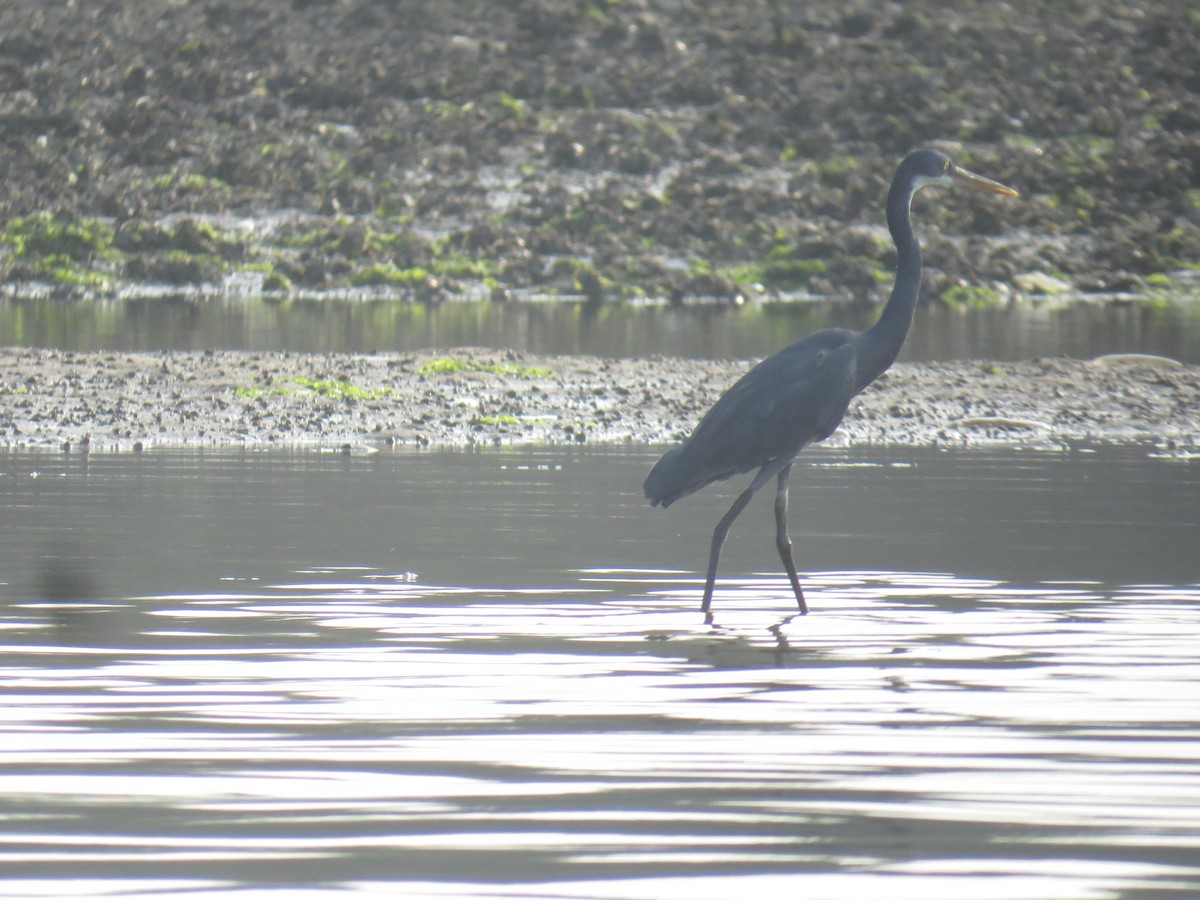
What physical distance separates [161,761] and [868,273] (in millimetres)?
31027

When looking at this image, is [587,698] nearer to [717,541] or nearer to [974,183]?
[717,541]

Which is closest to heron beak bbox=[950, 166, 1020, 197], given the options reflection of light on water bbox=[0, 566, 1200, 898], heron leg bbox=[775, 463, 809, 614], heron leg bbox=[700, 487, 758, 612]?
heron leg bbox=[775, 463, 809, 614]

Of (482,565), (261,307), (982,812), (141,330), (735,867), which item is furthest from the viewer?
(261,307)

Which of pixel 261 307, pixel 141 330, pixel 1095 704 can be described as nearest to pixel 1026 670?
pixel 1095 704

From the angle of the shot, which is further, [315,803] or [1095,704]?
[1095,704]

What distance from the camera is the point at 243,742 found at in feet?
20.7

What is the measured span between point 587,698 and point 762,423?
7.78 ft

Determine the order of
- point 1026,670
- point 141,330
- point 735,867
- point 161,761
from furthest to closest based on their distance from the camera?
point 141,330, point 1026,670, point 161,761, point 735,867

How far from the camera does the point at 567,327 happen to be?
27.1 metres

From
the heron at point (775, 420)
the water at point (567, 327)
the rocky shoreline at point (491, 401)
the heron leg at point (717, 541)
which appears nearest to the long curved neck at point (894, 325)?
the heron at point (775, 420)

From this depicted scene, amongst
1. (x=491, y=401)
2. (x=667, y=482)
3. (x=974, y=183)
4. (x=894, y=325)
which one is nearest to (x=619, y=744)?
(x=667, y=482)

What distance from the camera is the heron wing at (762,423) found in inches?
359

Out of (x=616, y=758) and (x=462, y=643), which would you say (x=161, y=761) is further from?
(x=462, y=643)

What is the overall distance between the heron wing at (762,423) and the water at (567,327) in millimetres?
12998
